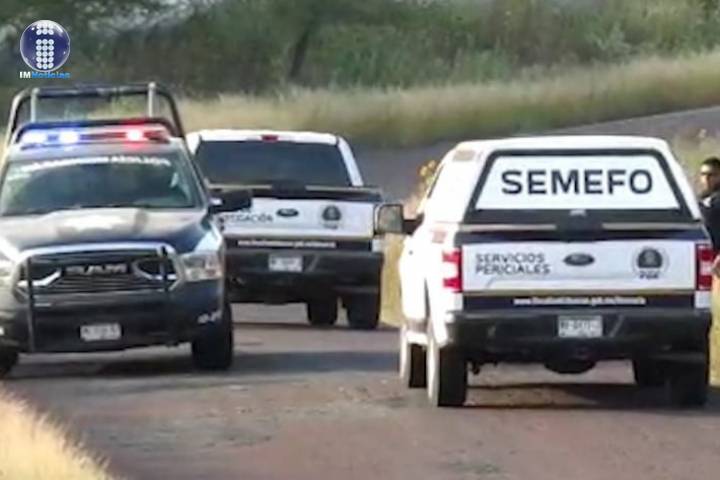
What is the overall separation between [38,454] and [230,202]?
25.3 feet

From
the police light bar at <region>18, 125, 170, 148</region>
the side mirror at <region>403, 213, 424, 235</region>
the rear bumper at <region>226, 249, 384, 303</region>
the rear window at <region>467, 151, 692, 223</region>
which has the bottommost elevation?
the rear bumper at <region>226, 249, 384, 303</region>

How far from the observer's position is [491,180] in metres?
16.4

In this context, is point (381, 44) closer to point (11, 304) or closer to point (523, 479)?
point (11, 304)

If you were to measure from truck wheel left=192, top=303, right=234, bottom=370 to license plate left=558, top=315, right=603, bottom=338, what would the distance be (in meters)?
3.95

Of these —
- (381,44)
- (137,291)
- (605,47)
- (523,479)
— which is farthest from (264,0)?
(523,479)

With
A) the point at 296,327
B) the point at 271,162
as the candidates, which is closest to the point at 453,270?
the point at 296,327

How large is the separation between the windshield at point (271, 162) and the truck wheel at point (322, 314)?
1.30 m

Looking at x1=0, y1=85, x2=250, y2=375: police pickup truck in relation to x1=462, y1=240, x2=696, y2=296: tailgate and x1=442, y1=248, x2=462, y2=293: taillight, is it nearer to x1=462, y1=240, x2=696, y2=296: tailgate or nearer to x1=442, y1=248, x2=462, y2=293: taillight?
x1=442, y1=248, x2=462, y2=293: taillight

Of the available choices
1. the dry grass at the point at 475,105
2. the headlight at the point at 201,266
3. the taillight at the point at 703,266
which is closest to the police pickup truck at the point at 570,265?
the taillight at the point at 703,266

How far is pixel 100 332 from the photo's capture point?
18.8 m

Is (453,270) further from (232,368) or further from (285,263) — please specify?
(285,263)

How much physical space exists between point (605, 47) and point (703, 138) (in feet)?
98.5

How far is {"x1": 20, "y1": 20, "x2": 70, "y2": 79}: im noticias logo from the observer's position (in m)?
57.7

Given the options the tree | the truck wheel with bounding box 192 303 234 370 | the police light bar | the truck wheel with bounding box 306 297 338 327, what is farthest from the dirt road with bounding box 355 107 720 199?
the truck wheel with bounding box 192 303 234 370
